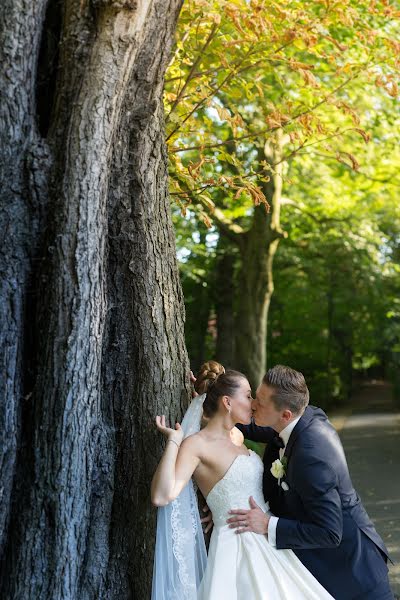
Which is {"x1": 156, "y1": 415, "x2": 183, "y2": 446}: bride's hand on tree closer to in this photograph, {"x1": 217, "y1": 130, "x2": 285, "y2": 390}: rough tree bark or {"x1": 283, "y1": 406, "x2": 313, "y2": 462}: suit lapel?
{"x1": 283, "y1": 406, "x2": 313, "y2": 462}: suit lapel

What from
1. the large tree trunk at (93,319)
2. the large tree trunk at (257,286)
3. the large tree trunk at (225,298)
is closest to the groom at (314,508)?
the large tree trunk at (93,319)

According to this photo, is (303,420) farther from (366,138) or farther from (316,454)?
(366,138)

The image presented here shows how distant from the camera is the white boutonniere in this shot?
184 inches

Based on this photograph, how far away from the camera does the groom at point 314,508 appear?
4.35 meters

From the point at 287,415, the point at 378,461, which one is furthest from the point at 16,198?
the point at 378,461

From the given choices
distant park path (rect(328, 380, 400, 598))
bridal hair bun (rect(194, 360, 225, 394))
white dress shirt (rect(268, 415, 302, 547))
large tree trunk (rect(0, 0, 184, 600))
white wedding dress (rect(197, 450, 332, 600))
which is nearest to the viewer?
large tree trunk (rect(0, 0, 184, 600))

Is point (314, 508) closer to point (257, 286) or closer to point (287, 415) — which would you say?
point (287, 415)

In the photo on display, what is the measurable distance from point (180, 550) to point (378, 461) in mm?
10032

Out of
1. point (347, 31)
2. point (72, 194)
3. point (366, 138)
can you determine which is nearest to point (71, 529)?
point (72, 194)

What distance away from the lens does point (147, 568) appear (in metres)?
4.63

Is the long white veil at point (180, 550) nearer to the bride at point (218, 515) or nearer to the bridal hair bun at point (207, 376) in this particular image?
the bride at point (218, 515)

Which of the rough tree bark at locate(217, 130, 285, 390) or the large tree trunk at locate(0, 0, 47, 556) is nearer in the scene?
the large tree trunk at locate(0, 0, 47, 556)

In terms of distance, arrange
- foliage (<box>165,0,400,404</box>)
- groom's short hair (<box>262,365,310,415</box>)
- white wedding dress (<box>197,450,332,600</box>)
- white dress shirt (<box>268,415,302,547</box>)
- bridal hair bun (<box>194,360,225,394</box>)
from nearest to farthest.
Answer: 1. white wedding dress (<box>197,450,332,600</box>)
2. white dress shirt (<box>268,415,302,547</box>)
3. groom's short hair (<box>262,365,310,415</box>)
4. bridal hair bun (<box>194,360,225,394</box>)
5. foliage (<box>165,0,400,404</box>)

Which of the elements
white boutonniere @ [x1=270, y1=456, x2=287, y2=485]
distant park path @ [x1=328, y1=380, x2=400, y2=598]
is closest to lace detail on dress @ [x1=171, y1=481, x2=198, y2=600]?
white boutonniere @ [x1=270, y1=456, x2=287, y2=485]
